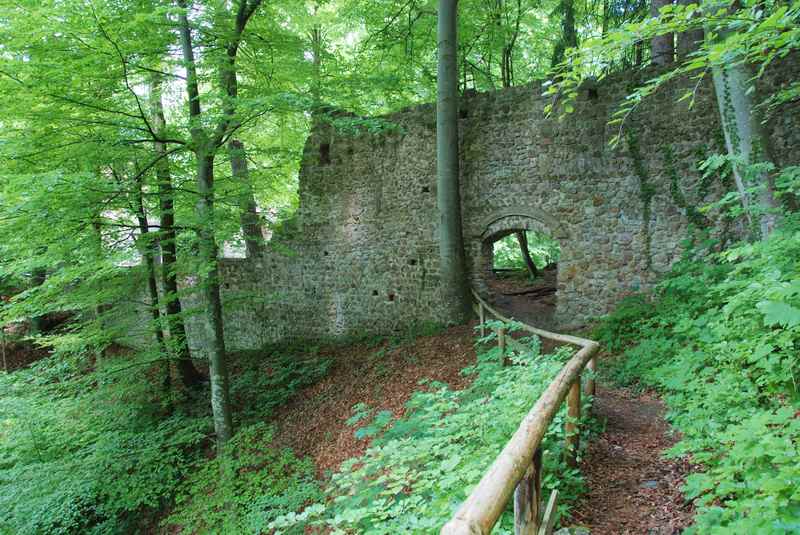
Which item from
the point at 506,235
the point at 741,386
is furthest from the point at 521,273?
the point at 741,386

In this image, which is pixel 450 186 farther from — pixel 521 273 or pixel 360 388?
pixel 521 273

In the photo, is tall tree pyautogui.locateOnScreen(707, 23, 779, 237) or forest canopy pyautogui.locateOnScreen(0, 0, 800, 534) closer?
forest canopy pyautogui.locateOnScreen(0, 0, 800, 534)

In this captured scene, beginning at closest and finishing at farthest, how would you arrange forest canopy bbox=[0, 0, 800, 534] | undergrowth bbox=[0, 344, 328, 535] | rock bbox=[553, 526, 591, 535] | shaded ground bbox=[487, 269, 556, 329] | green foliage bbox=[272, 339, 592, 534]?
rock bbox=[553, 526, 591, 535] < green foliage bbox=[272, 339, 592, 534] < forest canopy bbox=[0, 0, 800, 534] < undergrowth bbox=[0, 344, 328, 535] < shaded ground bbox=[487, 269, 556, 329]

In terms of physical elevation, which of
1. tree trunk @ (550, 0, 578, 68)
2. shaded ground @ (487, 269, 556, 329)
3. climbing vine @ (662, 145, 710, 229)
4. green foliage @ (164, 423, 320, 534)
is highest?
tree trunk @ (550, 0, 578, 68)

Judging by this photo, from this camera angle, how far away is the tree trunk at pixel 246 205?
26.3 ft

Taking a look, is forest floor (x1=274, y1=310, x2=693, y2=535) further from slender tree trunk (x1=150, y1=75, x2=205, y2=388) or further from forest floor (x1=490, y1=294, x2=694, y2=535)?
slender tree trunk (x1=150, y1=75, x2=205, y2=388)

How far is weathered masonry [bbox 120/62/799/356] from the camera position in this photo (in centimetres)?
762

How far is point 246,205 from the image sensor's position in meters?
8.18

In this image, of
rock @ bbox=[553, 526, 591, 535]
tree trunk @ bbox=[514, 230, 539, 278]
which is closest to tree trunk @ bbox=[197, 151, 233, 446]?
rock @ bbox=[553, 526, 591, 535]

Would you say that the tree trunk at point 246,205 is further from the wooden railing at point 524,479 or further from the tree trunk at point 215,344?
the wooden railing at point 524,479

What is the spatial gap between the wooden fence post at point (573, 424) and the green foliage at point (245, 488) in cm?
345

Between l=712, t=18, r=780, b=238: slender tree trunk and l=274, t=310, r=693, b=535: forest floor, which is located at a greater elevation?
l=712, t=18, r=780, b=238: slender tree trunk

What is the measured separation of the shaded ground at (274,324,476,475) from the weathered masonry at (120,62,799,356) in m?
1.34

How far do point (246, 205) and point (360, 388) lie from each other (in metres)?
3.82
